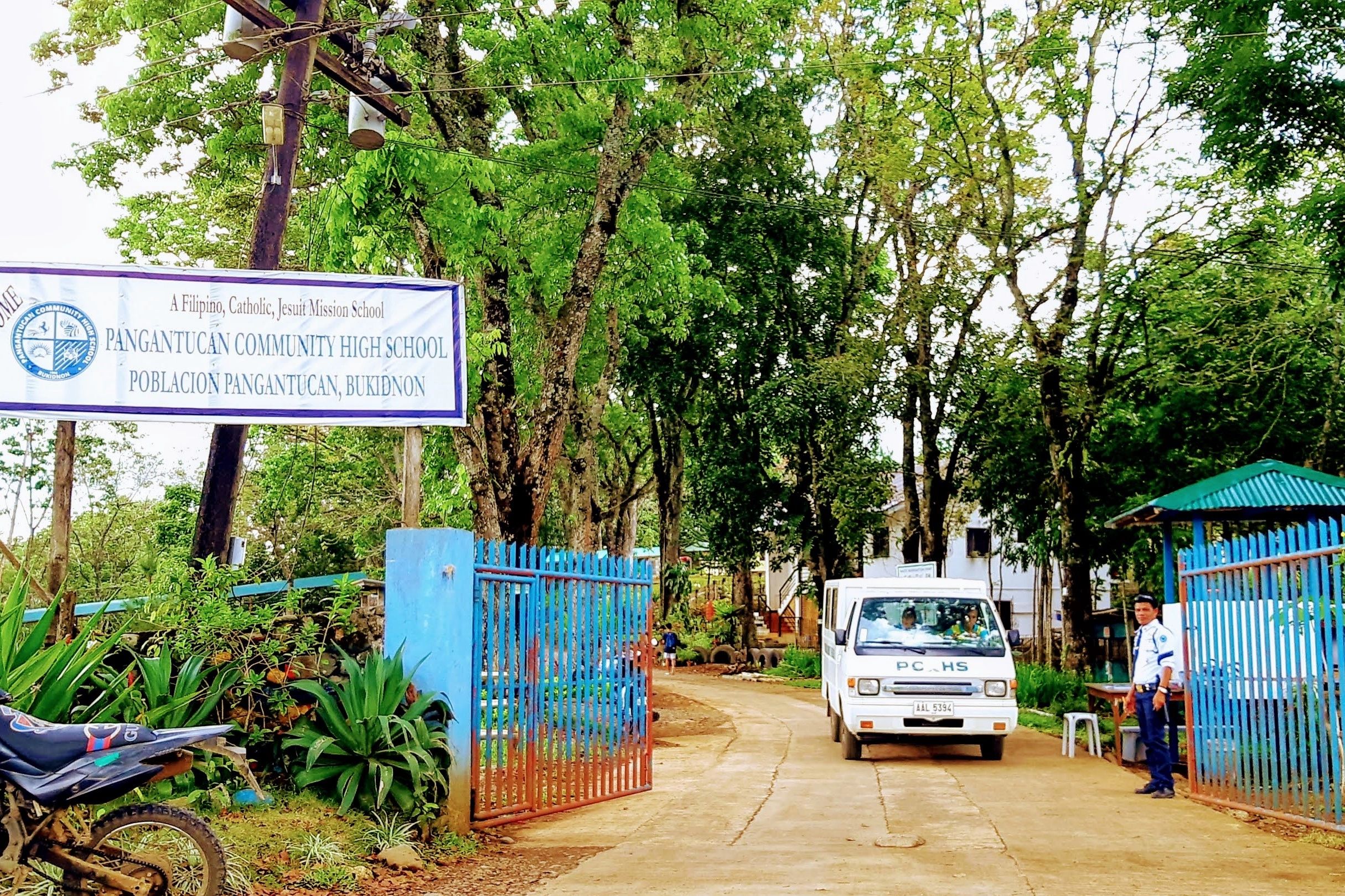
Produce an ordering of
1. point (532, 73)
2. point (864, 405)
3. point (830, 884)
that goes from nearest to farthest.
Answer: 1. point (830, 884)
2. point (532, 73)
3. point (864, 405)

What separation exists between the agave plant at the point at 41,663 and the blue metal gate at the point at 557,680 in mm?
2669

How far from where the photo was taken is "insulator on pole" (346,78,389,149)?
37.9ft

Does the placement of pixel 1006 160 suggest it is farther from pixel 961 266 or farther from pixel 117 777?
pixel 117 777

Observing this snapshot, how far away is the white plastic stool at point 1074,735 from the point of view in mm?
14953

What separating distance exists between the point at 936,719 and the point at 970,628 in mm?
1362

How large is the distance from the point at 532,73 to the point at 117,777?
1312cm

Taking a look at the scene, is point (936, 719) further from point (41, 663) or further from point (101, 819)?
point (101, 819)

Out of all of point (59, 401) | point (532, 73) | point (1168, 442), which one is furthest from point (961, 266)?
point (59, 401)

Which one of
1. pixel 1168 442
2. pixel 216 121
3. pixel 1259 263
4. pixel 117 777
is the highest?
pixel 216 121

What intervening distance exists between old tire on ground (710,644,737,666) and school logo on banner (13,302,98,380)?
94.0ft

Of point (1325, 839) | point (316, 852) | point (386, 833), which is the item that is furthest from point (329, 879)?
point (1325, 839)

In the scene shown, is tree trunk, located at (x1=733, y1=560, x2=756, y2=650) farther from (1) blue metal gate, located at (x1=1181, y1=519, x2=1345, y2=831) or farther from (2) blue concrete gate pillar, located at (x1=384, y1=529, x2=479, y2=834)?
(2) blue concrete gate pillar, located at (x1=384, y1=529, x2=479, y2=834)

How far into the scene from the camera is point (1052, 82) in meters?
21.9

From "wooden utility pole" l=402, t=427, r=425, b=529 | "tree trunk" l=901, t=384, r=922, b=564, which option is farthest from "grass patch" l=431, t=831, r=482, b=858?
"tree trunk" l=901, t=384, r=922, b=564
